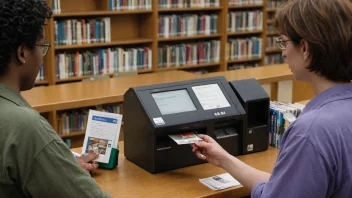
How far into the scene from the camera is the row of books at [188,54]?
237 inches

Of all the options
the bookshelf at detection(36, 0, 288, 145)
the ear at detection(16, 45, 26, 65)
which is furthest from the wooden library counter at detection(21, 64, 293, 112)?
the ear at detection(16, 45, 26, 65)

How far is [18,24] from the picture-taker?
1295 millimetres

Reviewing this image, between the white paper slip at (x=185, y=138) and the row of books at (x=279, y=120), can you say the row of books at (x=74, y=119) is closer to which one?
the row of books at (x=279, y=120)

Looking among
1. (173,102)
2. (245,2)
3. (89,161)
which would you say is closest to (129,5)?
(245,2)

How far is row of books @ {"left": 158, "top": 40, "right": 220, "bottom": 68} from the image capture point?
6.03 meters

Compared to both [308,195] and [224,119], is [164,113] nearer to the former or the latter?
[224,119]

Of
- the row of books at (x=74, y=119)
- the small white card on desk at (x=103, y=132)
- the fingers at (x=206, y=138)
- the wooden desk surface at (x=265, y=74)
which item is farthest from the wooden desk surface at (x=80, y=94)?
the fingers at (x=206, y=138)

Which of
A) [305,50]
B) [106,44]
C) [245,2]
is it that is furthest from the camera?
[245,2]

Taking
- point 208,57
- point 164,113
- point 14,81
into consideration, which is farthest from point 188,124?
point 208,57

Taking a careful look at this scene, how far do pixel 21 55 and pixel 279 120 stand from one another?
55.4 inches

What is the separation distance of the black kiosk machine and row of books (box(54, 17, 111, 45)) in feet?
10.6

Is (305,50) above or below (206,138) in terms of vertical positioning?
above

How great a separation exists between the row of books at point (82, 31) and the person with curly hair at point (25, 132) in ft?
12.9

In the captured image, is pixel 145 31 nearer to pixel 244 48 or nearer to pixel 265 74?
pixel 244 48
